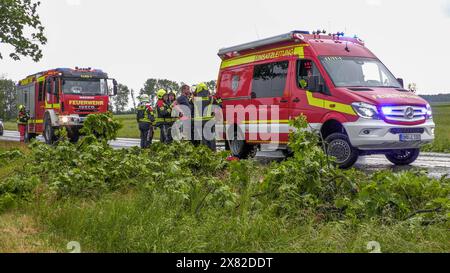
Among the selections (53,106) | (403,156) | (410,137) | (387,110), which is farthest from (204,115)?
(53,106)

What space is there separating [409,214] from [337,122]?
4.69m

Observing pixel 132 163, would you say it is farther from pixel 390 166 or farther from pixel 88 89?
pixel 88 89

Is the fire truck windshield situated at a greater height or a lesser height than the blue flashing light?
greater

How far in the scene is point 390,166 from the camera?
1016cm

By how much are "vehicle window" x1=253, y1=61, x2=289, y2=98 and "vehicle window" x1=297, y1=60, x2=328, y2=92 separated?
1.34ft

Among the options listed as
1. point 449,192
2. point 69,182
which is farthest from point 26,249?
point 449,192

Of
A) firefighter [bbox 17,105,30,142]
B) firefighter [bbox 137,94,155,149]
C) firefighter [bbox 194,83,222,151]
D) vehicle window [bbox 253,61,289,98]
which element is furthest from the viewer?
A: firefighter [bbox 17,105,30,142]

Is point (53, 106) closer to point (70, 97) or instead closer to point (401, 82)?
point (70, 97)

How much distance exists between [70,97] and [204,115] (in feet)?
27.0

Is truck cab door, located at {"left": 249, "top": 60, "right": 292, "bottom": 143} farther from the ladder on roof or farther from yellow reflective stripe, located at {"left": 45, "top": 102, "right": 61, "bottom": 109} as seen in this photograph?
yellow reflective stripe, located at {"left": 45, "top": 102, "right": 61, "bottom": 109}

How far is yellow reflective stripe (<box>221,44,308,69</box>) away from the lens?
1025 centimetres

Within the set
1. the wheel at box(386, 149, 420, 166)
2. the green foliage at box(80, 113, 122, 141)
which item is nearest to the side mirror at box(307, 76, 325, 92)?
the wheel at box(386, 149, 420, 166)

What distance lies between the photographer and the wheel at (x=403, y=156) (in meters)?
10.3

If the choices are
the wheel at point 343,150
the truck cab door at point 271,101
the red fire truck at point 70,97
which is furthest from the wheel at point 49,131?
the wheel at point 343,150
